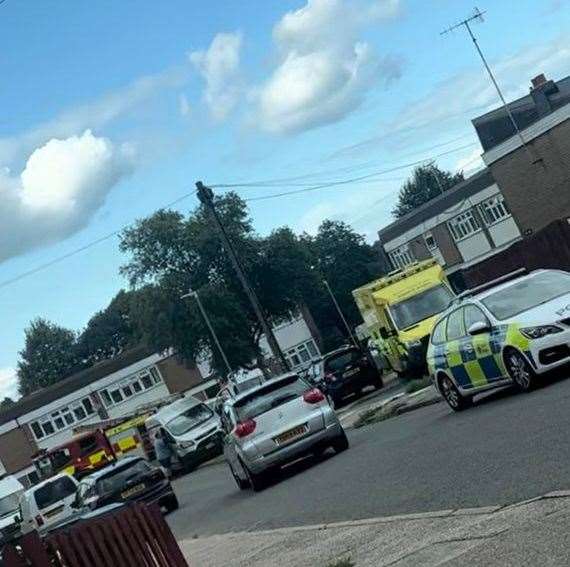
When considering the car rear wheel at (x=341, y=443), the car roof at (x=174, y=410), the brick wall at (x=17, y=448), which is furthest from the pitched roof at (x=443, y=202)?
the car rear wheel at (x=341, y=443)

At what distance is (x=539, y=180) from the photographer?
167 feet

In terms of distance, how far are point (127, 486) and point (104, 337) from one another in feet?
308

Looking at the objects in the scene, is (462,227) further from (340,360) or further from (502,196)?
(340,360)

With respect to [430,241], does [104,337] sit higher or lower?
higher

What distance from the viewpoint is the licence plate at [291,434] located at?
18.2 metres

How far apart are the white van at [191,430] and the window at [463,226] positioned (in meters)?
34.6

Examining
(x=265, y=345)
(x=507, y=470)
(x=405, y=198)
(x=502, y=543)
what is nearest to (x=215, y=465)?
(x=507, y=470)

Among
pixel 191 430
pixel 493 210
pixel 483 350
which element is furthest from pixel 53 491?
pixel 493 210

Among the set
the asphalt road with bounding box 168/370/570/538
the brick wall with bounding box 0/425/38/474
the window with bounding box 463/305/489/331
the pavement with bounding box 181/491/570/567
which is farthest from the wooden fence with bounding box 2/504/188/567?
the brick wall with bounding box 0/425/38/474

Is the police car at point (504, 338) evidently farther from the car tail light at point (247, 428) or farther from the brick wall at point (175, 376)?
the brick wall at point (175, 376)

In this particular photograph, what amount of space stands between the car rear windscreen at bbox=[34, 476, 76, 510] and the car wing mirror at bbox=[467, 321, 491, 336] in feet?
55.6

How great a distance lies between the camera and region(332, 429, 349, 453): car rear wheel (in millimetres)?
18938

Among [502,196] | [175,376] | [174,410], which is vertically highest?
[502,196]

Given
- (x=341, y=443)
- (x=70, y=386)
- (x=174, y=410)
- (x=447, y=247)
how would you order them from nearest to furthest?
1. (x=341, y=443)
2. (x=174, y=410)
3. (x=447, y=247)
4. (x=70, y=386)
